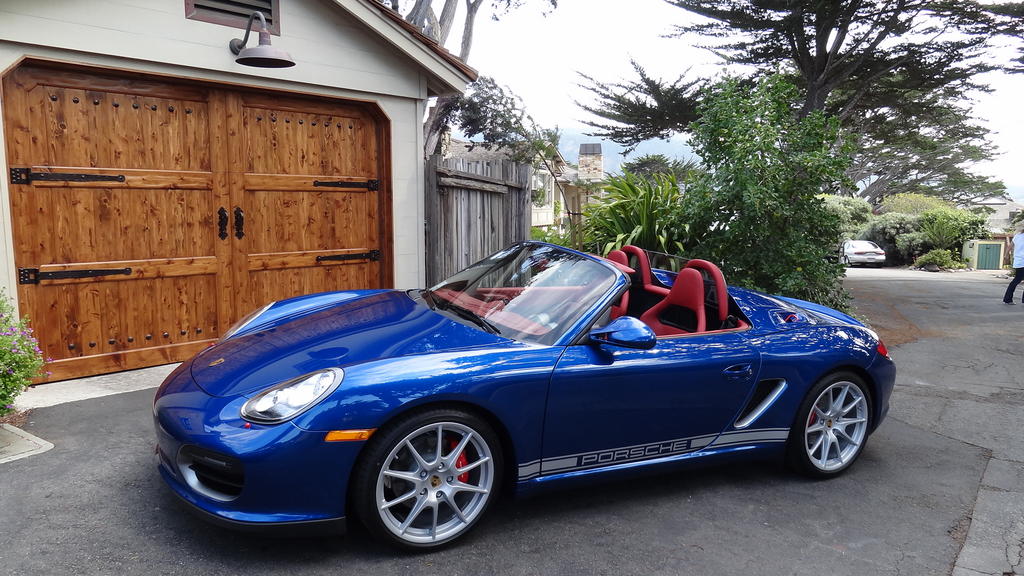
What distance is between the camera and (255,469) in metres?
2.73

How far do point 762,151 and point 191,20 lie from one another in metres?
5.52

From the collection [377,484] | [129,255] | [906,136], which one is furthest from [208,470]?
[906,136]

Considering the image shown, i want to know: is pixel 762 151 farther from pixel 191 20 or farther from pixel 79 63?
pixel 79 63

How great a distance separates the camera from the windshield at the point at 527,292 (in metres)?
3.51

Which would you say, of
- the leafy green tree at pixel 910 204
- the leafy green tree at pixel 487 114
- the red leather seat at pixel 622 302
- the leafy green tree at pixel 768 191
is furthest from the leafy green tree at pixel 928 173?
the red leather seat at pixel 622 302

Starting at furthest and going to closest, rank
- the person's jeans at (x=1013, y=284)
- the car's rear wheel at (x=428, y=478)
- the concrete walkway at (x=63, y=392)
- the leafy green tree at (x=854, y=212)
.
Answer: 1. the leafy green tree at (x=854, y=212)
2. the person's jeans at (x=1013, y=284)
3. the concrete walkway at (x=63, y=392)
4. the car's rear wheel at (x=428, y=478)

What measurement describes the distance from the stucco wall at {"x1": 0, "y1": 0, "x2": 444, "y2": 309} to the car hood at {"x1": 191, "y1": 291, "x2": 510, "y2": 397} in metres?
3.06

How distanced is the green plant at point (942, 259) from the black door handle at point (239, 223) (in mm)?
25615

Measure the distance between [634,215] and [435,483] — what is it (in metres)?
6.54

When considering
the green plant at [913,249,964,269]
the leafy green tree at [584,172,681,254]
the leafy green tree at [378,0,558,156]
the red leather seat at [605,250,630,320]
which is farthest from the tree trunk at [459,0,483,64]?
the red leather seat at [605,250,630,320]

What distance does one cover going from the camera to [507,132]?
25.9 meters

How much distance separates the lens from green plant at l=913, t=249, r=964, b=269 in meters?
25.1

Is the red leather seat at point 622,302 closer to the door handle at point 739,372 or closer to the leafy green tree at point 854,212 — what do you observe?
the door handle at point 739,372

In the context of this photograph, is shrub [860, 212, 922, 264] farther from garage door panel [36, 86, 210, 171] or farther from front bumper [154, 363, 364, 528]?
front bumper [154, 363, 364, 528]
